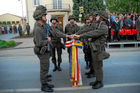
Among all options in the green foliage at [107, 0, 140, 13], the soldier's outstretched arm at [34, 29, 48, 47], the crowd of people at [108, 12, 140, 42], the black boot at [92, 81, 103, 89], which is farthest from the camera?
the green foliage at [107, 0, 140, 13]

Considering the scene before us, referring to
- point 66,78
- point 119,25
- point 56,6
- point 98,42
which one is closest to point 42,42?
point 98,42

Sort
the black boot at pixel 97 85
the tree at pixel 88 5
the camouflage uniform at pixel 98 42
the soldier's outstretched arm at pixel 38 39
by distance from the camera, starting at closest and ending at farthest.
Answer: the soldier's outstretched arm at pixel 38 39 < the camouflage uniform at pixel 98 42 < the black boot at pixel 97 85 < the tree at pixel 88 5

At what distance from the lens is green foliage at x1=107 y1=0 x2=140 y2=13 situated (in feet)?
70.3

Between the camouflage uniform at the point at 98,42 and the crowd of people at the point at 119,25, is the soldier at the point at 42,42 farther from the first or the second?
the crowd of people at the point at 119,25

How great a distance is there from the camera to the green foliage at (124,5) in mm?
21434

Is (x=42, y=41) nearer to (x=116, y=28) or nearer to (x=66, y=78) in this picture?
(x=66, y=78)

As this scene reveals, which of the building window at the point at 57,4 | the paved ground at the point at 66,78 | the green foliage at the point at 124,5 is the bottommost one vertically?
the paved ground at the point at 66,78

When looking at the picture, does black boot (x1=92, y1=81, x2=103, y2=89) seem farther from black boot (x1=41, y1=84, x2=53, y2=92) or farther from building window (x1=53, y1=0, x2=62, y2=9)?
building window (x1=53, y1=0, x2=62, y2=9)

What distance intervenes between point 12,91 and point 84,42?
3061 mm

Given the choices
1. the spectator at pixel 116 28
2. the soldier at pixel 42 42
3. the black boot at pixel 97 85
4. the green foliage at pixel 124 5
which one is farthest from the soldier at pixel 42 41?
the green foliage at pixel 124 5

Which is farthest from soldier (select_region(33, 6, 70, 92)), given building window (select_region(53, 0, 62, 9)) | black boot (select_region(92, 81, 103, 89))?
building window (select_region(53, 0, 62, 9))

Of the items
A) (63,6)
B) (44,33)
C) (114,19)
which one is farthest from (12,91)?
(63,6)

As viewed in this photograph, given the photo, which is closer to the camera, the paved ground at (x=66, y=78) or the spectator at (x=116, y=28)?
the paved ground at (x=66, y=78)

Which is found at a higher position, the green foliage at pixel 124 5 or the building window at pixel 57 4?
the building window at pixel 57 4
